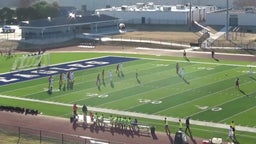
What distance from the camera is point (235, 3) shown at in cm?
11750

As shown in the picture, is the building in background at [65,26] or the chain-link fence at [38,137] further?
the building in background at [65,26]

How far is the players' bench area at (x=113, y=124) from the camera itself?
1308 inches

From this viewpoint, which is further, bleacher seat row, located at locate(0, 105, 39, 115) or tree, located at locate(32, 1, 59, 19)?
tree, located at locate(32, 1, 59, 19)

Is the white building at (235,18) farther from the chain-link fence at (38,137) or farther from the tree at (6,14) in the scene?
the chain-link fence at (38,137)

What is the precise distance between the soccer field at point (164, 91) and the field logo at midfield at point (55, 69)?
0.64 metres

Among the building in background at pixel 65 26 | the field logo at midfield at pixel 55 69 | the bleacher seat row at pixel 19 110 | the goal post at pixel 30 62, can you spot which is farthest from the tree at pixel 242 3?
the bleacher seat row at pixel 19 110

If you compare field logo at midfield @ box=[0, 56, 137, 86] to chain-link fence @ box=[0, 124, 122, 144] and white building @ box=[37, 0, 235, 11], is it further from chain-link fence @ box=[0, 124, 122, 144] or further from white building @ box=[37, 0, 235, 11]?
white building @ box=[37, 0, 235, 11]

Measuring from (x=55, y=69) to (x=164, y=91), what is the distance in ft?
53.7

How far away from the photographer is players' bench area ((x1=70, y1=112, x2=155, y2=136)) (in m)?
33.2

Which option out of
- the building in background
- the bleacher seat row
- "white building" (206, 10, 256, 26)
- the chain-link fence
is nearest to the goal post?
the bleacher seat row

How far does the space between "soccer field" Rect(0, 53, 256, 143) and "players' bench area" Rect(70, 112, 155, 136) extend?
7.92 feet

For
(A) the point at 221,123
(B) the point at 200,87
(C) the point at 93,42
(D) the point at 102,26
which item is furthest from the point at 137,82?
(D) the point at 102,26

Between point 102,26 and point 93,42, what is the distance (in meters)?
12.1

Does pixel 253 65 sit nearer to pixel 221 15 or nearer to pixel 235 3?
pixel 221 15
